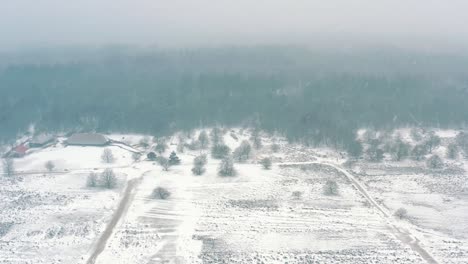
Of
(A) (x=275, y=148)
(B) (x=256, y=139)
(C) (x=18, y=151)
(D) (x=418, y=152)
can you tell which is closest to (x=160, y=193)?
(A) (x=275, y=148)

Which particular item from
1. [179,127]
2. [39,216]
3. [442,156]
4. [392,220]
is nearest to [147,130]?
[179,127]

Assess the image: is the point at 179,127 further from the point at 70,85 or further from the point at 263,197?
the point at 70,85

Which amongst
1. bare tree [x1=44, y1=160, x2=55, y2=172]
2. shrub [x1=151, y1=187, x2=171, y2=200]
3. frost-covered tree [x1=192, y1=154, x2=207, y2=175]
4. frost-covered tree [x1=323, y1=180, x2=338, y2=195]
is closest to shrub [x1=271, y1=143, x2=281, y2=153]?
frost-covered tree [x1=192, y1=154, x2=207, y2=175]

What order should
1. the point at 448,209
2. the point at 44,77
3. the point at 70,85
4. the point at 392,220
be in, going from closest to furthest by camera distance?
the point at 392,220, the point at 448,209, the point at 70,85, the point at 44,77

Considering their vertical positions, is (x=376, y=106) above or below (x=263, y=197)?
above

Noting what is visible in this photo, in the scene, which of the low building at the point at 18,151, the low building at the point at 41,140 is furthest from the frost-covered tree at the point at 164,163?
the low building at the point at 41,140

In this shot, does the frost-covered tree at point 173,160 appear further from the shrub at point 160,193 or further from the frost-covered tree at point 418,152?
the frost-covered tree at point 418,152
